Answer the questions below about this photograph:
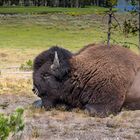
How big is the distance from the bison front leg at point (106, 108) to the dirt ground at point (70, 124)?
128 millimetres

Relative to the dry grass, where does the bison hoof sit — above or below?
above

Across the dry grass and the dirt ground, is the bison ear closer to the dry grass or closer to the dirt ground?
the dirt ground

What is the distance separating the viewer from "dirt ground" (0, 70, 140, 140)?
31.0 feet

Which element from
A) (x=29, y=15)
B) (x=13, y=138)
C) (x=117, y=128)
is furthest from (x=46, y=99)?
(x=29, y=15)

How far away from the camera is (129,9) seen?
1939 centimetres

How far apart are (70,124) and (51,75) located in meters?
2.01

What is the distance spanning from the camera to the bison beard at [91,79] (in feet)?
38.3

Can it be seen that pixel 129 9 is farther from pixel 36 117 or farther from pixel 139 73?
pixel 36 117

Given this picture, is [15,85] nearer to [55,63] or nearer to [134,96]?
[55,63]

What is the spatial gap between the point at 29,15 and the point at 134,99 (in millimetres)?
76031

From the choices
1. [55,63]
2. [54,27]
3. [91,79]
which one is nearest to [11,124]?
[91,79]

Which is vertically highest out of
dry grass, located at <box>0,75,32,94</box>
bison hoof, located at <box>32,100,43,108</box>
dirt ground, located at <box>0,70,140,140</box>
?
dirt ground, located at <box>0,70,140,140</box>

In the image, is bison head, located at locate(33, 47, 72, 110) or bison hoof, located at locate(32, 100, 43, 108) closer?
bison head, located at locate(33, 47, 72, 110)

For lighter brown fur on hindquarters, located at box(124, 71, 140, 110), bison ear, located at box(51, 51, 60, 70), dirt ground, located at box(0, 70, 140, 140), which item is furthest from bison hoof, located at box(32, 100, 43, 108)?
lighter brown fur on hindquarters, located at box(124, 71, 140, 110)
